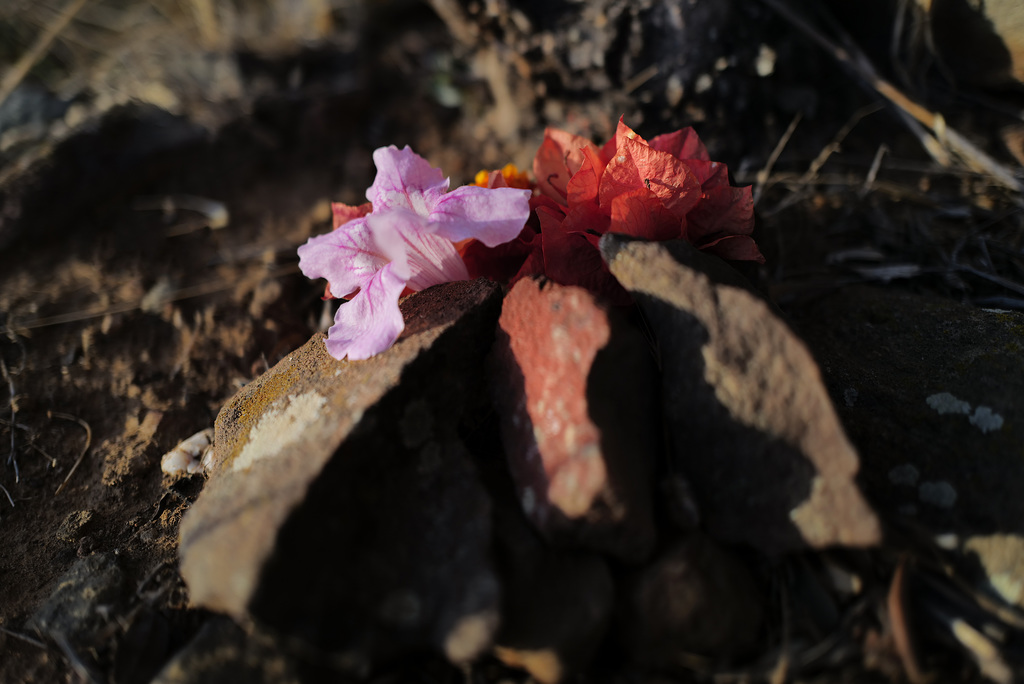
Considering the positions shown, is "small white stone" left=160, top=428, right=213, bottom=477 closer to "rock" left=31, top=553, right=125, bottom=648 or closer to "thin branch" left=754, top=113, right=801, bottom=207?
"rock" left=31, top=553, right=125, bottom=648

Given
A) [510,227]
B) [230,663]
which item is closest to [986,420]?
[510,227]

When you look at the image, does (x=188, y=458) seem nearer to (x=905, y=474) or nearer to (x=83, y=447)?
(x=83, y=447)

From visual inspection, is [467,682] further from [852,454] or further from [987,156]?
[987,156]

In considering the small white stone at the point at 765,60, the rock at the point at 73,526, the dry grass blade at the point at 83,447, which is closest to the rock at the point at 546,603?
the rock at the point at 73,526

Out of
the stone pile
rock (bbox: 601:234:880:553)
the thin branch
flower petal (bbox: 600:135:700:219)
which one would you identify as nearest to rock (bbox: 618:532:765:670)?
the stone pile

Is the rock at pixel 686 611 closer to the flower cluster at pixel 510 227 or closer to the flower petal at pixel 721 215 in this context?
the flower cluster at pixel 510 227
